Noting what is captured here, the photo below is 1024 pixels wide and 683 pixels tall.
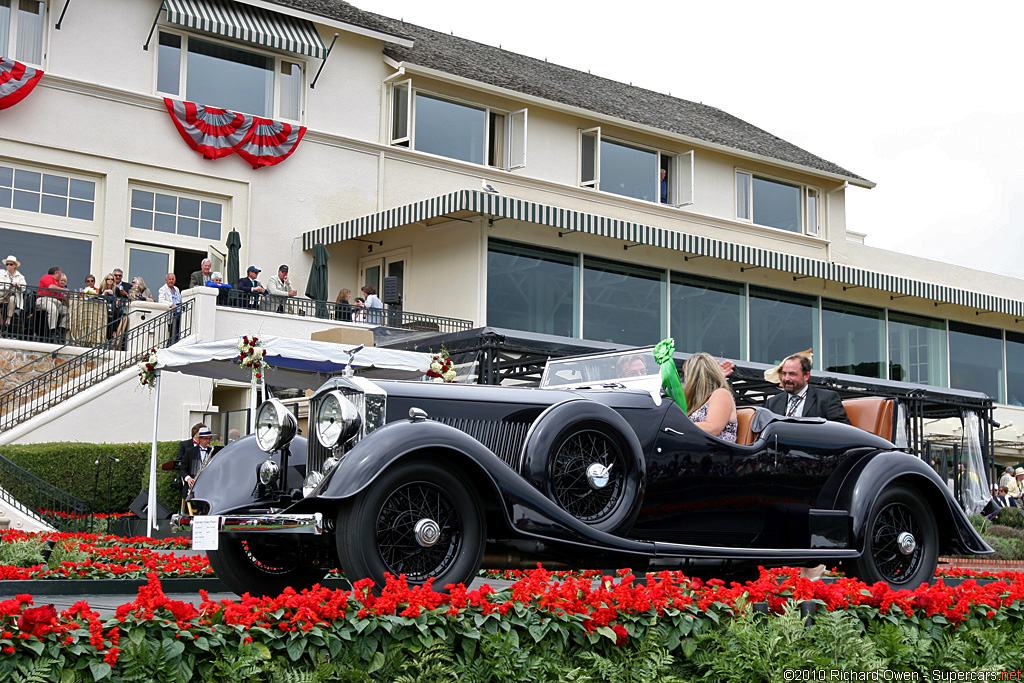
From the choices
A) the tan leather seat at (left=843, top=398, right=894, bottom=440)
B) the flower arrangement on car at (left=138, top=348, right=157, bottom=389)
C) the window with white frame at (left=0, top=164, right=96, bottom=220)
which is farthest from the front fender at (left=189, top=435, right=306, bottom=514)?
the window with white frame at (left=0, top=164, right=96, bottom=220)

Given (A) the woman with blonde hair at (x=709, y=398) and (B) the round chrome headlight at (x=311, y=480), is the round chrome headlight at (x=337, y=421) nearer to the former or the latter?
(B) the round chrome headlight at (x=311, y=480)

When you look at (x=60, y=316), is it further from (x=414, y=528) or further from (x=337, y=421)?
(x=414, y=528)

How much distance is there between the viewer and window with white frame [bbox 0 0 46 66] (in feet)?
73.2

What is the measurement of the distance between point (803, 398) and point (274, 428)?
4159mm

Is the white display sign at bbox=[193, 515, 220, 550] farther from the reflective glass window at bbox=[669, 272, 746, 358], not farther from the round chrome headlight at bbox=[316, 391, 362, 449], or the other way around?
the reflective glass window at bbox=[669, 272, 746, 358]

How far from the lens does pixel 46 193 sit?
882 inches

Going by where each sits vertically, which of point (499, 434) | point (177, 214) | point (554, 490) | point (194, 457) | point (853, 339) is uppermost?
point (177, 214)

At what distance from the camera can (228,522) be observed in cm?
590

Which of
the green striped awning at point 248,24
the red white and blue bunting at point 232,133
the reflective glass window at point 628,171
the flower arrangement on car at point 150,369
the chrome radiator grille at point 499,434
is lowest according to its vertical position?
the chrome radiator grille at point 499,434

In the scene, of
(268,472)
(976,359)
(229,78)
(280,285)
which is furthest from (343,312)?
(976,359)

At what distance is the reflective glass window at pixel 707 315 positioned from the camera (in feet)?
88.3

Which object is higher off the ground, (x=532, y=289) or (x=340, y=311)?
(x=532, y=289)

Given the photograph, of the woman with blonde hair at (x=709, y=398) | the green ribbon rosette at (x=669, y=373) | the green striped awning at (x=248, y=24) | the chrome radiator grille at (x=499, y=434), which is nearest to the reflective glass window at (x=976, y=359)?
the green striped awning at (x=248, y=24)

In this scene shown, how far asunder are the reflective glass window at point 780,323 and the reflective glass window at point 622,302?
123 inches
